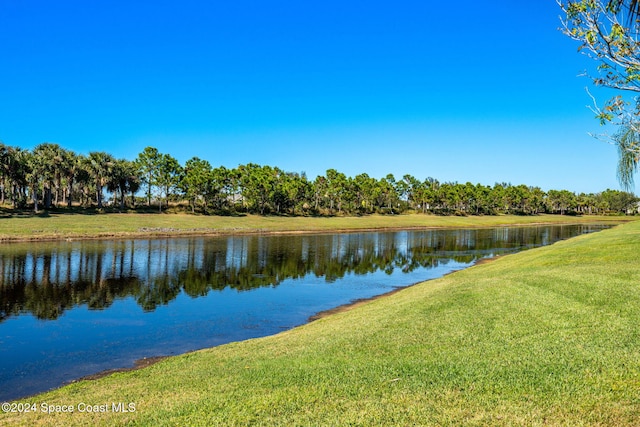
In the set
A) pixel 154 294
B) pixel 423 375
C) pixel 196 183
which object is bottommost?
pixel 154 294

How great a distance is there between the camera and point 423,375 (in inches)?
345

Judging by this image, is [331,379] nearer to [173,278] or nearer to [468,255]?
→ [173,278]

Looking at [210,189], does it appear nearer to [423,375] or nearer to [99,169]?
[99,169]

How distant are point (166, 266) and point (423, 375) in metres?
32.9

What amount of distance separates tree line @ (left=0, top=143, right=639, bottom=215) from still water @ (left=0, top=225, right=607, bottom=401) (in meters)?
43.6

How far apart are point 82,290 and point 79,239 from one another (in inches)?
1351

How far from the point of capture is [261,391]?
28.7ft

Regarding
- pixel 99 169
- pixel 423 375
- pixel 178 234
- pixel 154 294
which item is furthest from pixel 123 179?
pixel 423 375

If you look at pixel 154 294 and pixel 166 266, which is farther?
→ pixel 166 266

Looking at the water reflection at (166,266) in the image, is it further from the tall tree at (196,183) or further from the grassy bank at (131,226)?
the tall tree at (196,183)

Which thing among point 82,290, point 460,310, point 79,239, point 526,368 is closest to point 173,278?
point 82,290

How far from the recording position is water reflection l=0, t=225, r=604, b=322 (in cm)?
2573

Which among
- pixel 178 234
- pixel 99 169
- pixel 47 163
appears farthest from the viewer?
pixel 99 169

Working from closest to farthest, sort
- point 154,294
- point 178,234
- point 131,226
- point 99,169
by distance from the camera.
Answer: point 154,294
point 178,234
point 131,226
point 99,169
